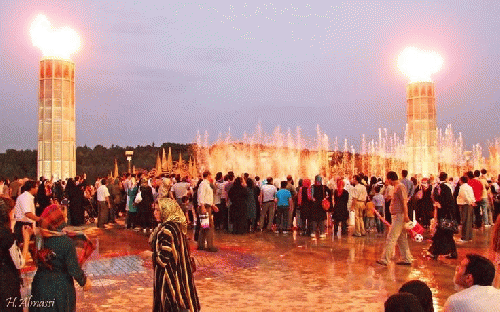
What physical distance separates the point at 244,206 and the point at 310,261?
5.69 m

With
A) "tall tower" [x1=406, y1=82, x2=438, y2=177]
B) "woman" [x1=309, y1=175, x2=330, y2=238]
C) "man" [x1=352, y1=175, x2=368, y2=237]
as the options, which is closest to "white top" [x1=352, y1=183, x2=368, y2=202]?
"man" [x1=352, y1=175, x2=368, y2=237]

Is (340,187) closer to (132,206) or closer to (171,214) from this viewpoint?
(132,206)

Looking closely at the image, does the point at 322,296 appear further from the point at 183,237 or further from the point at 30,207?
the point at 30,207

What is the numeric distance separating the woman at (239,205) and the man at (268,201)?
797mm

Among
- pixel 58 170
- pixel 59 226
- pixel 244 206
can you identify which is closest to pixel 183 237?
pixel 59 226

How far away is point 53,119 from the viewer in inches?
933

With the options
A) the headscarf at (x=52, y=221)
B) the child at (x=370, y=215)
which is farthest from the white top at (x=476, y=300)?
the child at (x=370, y=215)

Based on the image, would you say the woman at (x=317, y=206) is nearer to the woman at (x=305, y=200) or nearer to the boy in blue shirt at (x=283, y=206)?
the woman at (x=305, y=200)

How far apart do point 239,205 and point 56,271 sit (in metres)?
12.6

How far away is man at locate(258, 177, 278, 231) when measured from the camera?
1842 centimetres

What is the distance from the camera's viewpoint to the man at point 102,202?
20.0m

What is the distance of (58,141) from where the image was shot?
929 inches

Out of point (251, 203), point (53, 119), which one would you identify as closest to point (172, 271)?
point (251, 203)

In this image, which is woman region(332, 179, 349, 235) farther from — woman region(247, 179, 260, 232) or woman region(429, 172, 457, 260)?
woman region(429, 172, 457, 260)
